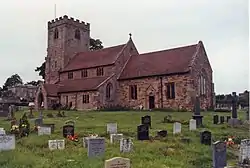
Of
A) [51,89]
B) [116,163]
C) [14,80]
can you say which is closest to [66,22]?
[51,89]

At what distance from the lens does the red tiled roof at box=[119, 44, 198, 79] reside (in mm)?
35094

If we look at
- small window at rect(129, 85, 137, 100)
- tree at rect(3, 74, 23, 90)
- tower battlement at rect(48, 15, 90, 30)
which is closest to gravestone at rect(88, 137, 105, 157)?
small window at rect(129, 85, 137, 100)

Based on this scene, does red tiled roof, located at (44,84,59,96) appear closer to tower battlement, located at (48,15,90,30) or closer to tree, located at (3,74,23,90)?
tower battlement, located at (48,15,90,30)

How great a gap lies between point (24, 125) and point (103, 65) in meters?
25.9

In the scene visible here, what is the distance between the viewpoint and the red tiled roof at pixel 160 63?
115ft

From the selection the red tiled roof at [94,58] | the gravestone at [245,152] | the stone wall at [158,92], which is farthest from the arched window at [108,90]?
the gravestone at [245,152]

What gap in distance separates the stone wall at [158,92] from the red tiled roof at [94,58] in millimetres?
3498

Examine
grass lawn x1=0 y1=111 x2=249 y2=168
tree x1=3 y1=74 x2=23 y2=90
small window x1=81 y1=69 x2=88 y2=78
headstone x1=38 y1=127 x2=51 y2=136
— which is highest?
tree x1=3 y1=74 x2=23 y2=90

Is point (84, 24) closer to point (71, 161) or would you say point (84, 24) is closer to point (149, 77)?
point (149, 77)

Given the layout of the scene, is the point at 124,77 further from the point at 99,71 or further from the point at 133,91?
the point at 99,71

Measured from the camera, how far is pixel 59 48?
153 feet

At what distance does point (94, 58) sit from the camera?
4325 centimetres

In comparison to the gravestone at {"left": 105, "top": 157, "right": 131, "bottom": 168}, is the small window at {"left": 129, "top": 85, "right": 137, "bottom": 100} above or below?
above

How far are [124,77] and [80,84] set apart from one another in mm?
5446
